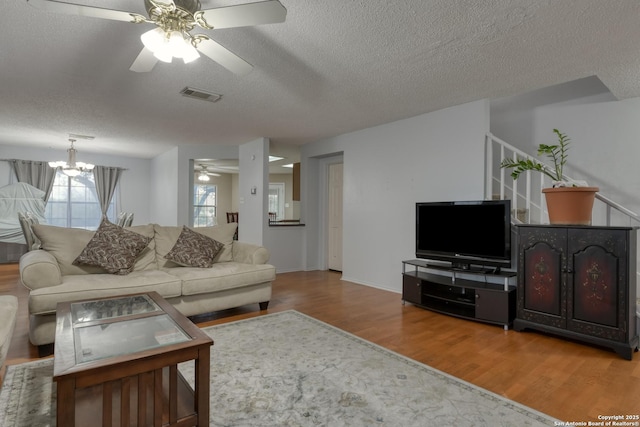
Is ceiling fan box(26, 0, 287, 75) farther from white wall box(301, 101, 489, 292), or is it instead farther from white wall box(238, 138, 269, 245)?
white wall box(238, 138, 269, 245)

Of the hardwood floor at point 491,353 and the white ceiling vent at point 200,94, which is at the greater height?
the white ceiling vent at point 200,94

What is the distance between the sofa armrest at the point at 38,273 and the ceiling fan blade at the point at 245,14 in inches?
86.0

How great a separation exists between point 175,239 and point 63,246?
3.27 ft

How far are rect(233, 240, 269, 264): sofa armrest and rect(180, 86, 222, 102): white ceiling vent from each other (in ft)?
5.55

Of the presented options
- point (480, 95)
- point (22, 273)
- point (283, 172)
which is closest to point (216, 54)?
point (22, 273)

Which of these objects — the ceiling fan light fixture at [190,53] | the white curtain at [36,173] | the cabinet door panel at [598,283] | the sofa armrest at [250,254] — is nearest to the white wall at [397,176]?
the cabinet door panel at [598,283]

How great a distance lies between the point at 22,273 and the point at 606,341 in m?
4.44

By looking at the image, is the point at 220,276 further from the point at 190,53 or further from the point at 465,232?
the point at 465,232

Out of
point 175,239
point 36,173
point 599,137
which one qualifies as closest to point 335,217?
point 175,239

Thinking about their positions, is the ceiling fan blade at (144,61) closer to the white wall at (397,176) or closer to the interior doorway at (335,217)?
the white wall at (397,176)

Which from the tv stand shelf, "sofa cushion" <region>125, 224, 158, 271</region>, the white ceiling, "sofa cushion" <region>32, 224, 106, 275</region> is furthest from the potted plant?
"sofa cushion" <region>32, 224, 106, 275</region>

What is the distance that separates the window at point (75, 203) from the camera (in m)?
7.58

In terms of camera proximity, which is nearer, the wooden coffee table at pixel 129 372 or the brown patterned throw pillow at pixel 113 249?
the wooden coffee table at pixel 129 372

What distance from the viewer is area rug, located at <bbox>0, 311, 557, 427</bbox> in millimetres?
1722
